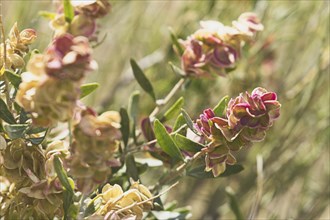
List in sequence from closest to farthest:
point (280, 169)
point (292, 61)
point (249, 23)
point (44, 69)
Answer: point (44, 69)
point (249, 23)
point (280, 169)
point (292, 61)

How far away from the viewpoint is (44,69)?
41 cm

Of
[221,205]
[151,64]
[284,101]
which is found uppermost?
[151,64]

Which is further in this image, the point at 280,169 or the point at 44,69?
the point at 280,169

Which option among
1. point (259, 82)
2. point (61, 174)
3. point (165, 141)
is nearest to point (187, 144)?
point (165, 141)

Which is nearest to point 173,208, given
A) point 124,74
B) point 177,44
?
point 177,44

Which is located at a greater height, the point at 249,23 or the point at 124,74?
the point at 249,23

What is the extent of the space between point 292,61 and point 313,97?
101 mm

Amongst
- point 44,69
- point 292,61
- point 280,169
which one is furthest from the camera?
point 292,61

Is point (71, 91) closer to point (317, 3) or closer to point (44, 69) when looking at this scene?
point (44, 69)

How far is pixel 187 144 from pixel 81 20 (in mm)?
142

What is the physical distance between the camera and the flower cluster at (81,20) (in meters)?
0.52

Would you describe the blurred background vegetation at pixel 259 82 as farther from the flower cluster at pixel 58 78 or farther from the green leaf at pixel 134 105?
the flower cluster at pixel 58 78

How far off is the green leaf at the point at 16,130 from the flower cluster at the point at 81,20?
0.26 ft

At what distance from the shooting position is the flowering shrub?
1.36ft
